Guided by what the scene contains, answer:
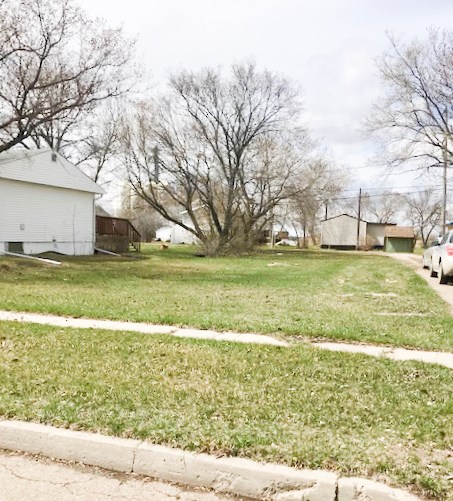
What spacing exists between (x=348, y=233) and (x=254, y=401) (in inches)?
2383

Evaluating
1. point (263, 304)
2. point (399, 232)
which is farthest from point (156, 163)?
point (399, 232)

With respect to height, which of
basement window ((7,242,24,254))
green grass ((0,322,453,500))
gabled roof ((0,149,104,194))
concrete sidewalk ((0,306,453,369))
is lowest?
green grass ((0,322,453,500))

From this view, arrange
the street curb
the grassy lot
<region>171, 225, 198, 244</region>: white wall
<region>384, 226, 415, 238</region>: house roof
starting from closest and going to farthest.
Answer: the street curb → the grassy lot → <region>384, 226, 415, 238</region>: house roof → <region>171, 225, 198, 244</region>: white wall

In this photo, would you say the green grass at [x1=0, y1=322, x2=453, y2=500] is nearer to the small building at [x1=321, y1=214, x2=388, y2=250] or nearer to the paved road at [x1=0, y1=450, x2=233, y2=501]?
the paved road at [x1=0, y1=450, x2=233, y2=501]

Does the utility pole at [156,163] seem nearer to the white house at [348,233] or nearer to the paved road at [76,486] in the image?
the paved road at [76,486]

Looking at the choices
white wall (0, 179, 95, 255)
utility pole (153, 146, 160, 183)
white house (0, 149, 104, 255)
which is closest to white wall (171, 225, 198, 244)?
utility pole (153, 146, 160, 183)

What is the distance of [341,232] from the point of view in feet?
205

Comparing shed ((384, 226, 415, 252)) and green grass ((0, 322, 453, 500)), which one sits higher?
shed ((384, 226, 415, 252))

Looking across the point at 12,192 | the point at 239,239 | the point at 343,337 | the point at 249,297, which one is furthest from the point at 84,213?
the point at 343,337

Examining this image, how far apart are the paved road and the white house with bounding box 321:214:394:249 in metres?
60.5

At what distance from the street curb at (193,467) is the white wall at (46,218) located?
66.9 ft

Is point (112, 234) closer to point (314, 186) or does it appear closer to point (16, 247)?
point (16, 247)

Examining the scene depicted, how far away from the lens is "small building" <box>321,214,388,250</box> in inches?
2414

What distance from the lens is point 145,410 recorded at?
11.9 feet
